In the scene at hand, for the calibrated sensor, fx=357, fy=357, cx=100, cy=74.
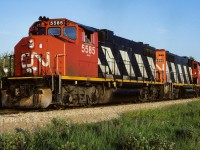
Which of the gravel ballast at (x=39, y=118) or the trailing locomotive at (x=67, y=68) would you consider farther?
the trailing locomotive at (x=67, y=68)

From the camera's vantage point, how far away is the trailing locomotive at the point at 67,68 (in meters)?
13.5

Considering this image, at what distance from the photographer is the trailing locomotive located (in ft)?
44.4

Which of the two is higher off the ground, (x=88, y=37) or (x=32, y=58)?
(x=88, y=37)

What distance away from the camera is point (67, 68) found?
14055 mm

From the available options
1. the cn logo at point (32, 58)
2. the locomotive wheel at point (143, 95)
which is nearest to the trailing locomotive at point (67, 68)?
the cn logo at point (32, 58)

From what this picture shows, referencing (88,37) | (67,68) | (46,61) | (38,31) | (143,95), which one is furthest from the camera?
(143,95)

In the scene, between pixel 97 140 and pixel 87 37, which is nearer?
pixel 97 140

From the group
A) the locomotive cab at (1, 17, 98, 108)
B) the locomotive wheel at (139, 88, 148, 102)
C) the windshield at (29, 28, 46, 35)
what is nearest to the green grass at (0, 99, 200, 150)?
the locomotive cab at (1, 17, 98, 108)

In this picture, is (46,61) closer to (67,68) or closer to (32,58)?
(32,58)

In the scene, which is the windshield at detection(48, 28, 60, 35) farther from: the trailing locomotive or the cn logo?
the cn logo

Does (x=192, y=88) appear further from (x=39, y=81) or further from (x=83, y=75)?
(x=39, y=81)

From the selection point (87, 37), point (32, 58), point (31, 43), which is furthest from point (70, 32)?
point (32, 58)

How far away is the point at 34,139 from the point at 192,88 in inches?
1084

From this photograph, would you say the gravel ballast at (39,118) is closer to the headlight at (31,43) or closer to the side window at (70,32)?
the headlight at (31,43)
